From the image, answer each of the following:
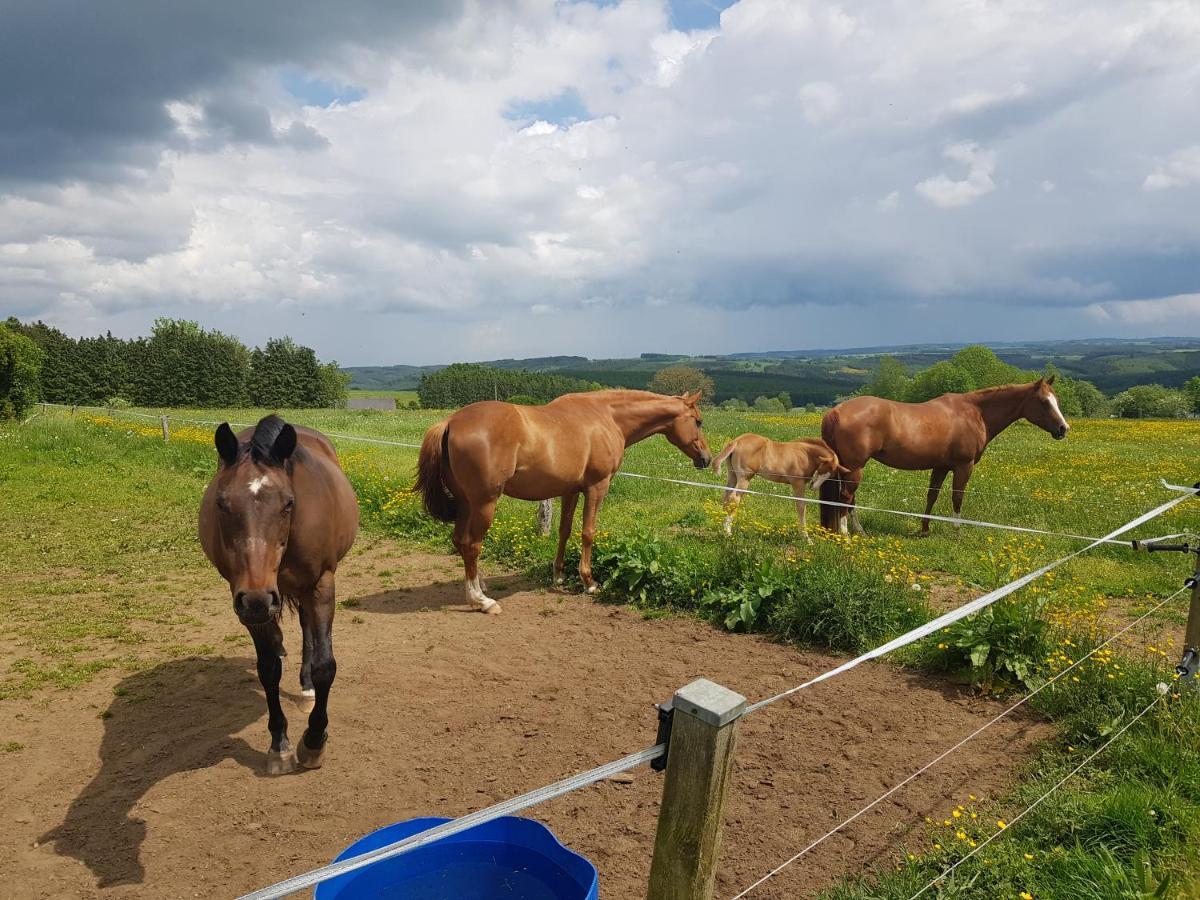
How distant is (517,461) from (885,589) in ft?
12.3

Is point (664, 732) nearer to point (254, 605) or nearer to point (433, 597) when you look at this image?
point (254, 605)

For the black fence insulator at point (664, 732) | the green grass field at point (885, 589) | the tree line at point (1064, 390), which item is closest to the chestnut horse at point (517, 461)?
the green grass field at point (885, 589)

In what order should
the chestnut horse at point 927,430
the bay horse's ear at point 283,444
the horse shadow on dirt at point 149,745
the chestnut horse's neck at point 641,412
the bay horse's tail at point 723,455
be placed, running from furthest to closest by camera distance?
the bay horse's tail at point 723,455
the chestnut horse at point 927,430
the chestnut horse's neck at point 641,412
the horse shadow on dirt at point 149,745
the bay horse's ear at point 283,444

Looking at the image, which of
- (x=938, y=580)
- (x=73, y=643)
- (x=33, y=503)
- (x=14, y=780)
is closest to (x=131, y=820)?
(x=14, y=780)

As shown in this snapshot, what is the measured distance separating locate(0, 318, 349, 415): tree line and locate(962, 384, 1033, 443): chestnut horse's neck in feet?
178

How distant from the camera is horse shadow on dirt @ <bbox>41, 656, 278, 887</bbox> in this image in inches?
134

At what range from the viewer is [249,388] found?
63.3 m

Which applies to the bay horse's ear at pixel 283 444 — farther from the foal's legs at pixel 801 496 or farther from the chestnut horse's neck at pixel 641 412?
the foal's legs at pixel 801 496

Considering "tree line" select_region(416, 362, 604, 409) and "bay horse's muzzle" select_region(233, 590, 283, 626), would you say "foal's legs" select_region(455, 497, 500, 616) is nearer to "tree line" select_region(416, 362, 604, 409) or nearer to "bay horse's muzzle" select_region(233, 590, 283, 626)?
"bay horse's muzzle" select_region(233, 590, 283, 626)

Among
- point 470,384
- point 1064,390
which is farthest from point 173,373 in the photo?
point 1064,390

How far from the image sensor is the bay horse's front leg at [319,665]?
3973 mm

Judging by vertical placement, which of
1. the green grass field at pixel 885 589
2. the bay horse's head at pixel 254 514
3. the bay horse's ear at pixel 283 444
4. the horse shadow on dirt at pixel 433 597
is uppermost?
the bay horse's ear at pixel 283 444

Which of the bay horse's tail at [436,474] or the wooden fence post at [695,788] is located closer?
the wooden fence post at [695,788]

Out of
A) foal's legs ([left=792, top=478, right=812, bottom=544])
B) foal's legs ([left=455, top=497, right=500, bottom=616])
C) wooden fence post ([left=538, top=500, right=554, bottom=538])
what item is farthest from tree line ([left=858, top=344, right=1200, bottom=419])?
foal's legs ([left=455, top=497, right=500, bottom=616])
